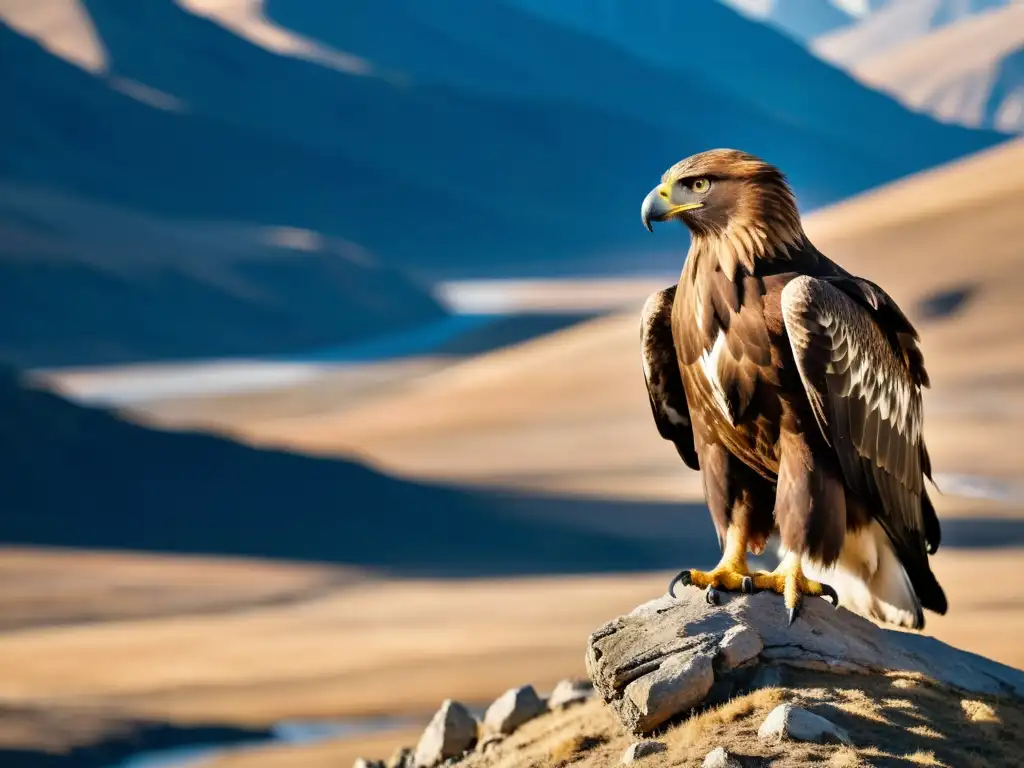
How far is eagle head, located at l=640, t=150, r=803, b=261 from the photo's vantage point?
8445 mm

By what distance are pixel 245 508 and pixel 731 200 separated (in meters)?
43.1

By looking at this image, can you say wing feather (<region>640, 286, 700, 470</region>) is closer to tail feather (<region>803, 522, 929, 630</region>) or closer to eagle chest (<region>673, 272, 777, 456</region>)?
eagle chest (<region>673, 272, 777, 456</region>)

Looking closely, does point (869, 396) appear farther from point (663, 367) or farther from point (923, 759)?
point (923, 759)

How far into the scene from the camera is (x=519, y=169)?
486ft

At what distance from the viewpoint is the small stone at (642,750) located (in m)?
8.43

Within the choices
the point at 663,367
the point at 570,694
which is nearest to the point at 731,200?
the point at 663,367

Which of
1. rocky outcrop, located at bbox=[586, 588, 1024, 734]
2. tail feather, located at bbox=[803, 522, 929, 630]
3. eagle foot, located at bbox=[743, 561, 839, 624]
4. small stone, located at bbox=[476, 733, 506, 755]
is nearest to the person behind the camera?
rocky outcrop, located at bbox=[586, 588, 1024, 734]

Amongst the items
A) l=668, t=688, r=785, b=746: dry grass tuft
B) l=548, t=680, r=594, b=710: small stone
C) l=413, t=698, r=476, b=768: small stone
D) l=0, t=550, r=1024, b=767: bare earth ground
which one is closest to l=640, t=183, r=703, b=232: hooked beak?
l=668, t=688, r=785, b=746: dry grass tuft

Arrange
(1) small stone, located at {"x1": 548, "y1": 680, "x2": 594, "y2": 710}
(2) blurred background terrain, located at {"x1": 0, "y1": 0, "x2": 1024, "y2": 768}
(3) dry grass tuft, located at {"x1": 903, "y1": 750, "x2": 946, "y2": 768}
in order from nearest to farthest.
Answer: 1. (3) dry grass tuft, located at {"x1": 903, "y1": 750, "x2": 946, "y2": 768}
2. (1) small stone, located at {"x1": 548, "y1": 680, "x2": 594, "y2": 710}
3. (2) blurred background terrain, located at {"x1": 0, "y1": 0, "x2": 1024, "y2": 768}

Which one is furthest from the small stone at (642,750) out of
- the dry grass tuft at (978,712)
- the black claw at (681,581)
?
the dry grass tuft at (978,712)

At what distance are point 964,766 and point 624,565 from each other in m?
34.7

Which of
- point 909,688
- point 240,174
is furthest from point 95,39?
point 909,688

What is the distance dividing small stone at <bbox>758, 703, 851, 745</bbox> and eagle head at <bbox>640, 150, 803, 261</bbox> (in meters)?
2.04

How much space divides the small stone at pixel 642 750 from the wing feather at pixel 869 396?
4.96 ft
